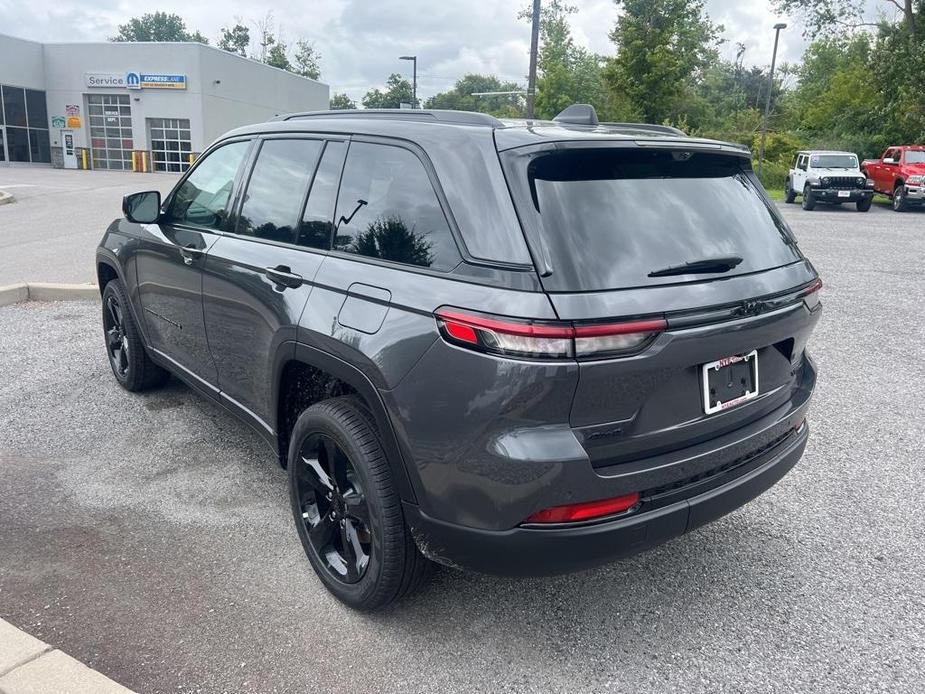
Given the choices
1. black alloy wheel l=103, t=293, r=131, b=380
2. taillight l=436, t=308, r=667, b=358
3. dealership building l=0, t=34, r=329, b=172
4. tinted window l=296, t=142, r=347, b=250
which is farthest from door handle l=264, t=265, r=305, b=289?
dealership building l=0, t=34, r=329, b=172

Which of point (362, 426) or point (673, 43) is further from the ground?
point (673, 43)

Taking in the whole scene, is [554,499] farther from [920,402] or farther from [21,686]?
[920,402]

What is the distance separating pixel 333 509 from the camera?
286 centimetres

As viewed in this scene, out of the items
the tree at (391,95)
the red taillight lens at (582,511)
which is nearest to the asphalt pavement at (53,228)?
the red taillight lens at (582,511)

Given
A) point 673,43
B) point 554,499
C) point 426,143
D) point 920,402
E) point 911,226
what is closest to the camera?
point 554,499

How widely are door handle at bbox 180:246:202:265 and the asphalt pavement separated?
225 inches

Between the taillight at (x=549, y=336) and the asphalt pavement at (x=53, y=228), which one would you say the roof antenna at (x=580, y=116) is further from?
the asphalt pavement at (x=53, y=228)

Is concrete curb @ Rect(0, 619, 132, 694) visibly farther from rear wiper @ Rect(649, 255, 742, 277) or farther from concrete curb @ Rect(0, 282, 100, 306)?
concrete curb @ Rect(0, 282, 100, 306)

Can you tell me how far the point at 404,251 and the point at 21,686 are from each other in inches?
70.2

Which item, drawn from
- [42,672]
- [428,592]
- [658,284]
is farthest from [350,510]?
[658,284]

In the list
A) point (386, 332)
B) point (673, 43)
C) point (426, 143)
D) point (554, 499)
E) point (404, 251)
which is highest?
point (673, 43)

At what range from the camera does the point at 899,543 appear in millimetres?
3293

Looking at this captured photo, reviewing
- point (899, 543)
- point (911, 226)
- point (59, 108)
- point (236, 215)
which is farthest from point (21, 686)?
point (59, 108)

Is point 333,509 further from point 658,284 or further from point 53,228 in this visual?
point 53,228
